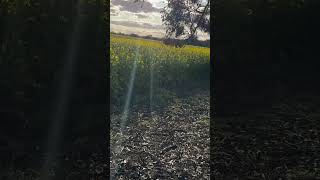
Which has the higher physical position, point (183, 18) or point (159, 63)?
point (183, 18)
